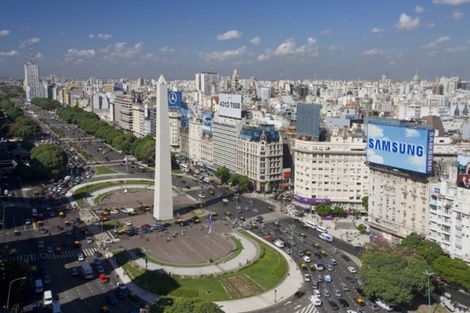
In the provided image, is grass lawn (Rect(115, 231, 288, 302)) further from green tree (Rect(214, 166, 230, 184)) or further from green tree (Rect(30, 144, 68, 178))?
green tree (Rect(30, 144, 68, 178))

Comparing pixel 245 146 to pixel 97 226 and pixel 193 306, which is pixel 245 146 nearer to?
pixel 97 226

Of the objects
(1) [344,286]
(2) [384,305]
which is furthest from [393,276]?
(1) [344,286]

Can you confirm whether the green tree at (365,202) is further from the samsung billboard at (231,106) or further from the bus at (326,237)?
the samsung billboard at (231,106)

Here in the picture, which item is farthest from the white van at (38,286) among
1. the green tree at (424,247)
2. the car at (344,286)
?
the green tree at (424,247)

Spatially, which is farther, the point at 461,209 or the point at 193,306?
the point at 461,209

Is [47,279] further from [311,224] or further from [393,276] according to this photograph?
[311,224]

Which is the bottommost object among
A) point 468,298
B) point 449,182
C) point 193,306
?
point 468,298

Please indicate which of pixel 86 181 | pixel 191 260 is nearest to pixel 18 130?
pixel 86 181
